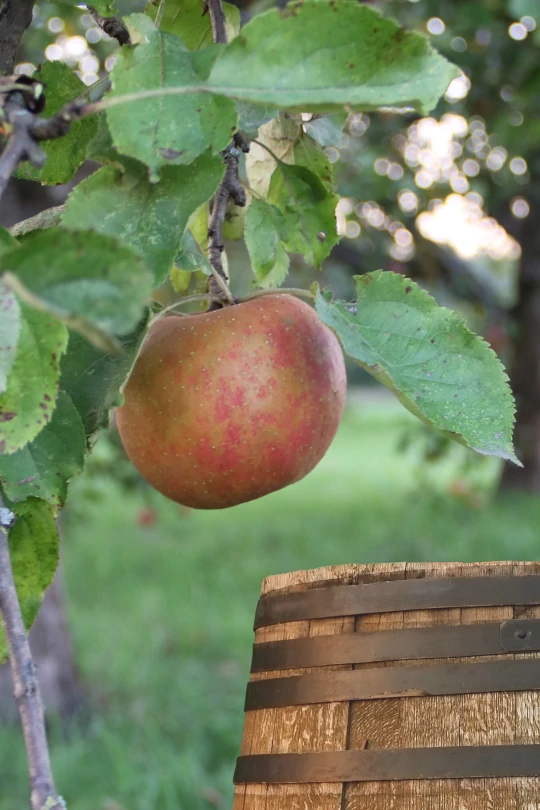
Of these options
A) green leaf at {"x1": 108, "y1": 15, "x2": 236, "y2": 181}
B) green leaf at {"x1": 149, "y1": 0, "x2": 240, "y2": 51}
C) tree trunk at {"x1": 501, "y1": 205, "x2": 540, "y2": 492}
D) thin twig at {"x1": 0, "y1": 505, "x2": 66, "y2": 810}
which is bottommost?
tree trunk at {"x1": 501, "y1": 205, "x2": 540, "y2": 492}

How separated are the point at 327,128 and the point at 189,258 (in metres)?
0.24

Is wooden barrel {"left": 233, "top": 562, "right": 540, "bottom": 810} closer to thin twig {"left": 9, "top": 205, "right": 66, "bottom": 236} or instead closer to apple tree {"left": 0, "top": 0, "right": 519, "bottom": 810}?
apple tree {"left": 0, "top": 0, "right": 519, "bottom": 810}

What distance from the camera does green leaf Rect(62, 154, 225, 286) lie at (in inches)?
22.1

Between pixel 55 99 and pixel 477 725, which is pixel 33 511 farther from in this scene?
pixel 477 725

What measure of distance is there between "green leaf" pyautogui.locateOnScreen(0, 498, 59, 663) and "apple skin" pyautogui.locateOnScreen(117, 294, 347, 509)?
135 millimetres

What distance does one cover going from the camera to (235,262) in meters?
5.93

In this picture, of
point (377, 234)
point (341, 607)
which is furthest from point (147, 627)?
point (341, 607)

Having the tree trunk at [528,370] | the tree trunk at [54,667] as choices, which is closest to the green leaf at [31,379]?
the tree trunk at [54,667]

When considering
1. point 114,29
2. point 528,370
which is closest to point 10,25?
point 114,29

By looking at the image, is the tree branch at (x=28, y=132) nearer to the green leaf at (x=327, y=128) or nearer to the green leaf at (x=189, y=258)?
the green leaf at (x=189, y=258)

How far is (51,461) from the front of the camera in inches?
23.5

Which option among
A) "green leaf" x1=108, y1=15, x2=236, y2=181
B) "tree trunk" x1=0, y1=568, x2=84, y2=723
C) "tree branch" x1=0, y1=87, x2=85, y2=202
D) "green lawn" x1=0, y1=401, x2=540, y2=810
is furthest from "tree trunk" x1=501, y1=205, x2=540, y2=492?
"tree branch" x1=0, y1=87, x2=85, y2=202

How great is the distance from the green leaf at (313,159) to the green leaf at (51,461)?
0.32 meters

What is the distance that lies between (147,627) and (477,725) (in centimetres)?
348
